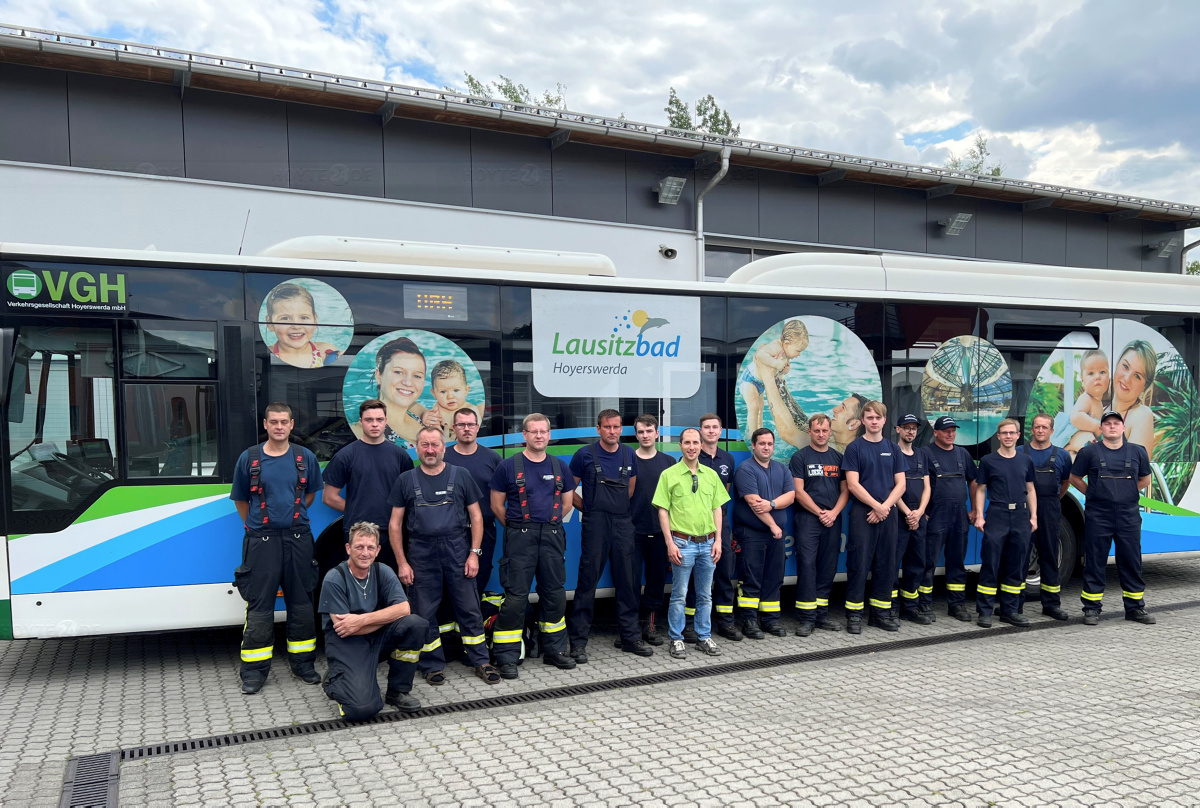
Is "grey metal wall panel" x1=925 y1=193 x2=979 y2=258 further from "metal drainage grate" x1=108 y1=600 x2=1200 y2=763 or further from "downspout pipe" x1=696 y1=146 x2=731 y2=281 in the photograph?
"metal drainage grate" x1=108 y1=600 x2=1200 y2=763

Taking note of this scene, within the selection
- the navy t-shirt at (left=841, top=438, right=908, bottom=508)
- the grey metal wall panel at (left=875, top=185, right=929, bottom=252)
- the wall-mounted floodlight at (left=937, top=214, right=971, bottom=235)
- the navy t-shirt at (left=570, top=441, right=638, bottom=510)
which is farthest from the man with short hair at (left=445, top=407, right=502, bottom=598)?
the wall-mounted floodlight at (left=937, top=214, right=971, bottom=235)

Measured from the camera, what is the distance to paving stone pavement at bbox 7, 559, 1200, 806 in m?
3.66

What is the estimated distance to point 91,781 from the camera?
379 cm

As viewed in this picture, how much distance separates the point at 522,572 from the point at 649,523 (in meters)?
1.12

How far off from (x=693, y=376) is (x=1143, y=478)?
13.6 ft

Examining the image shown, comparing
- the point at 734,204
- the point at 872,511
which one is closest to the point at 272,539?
the point at 872,511

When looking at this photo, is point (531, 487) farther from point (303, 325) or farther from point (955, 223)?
point (955, 223)

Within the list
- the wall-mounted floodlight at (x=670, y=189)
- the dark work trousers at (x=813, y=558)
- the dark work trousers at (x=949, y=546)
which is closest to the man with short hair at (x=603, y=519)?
the dark work trousers at (x=813, y=558)

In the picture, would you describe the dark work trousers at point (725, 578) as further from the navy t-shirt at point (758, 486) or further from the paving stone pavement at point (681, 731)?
the paving stone pavement at point (681, 731)

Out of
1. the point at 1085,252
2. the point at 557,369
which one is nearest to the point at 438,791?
the point at 557,369

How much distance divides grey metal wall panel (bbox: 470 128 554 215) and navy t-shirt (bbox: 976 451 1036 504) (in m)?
9.22

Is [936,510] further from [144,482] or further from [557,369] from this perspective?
[144,482]

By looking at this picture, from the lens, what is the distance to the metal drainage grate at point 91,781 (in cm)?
358

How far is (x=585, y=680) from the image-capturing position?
532cm
